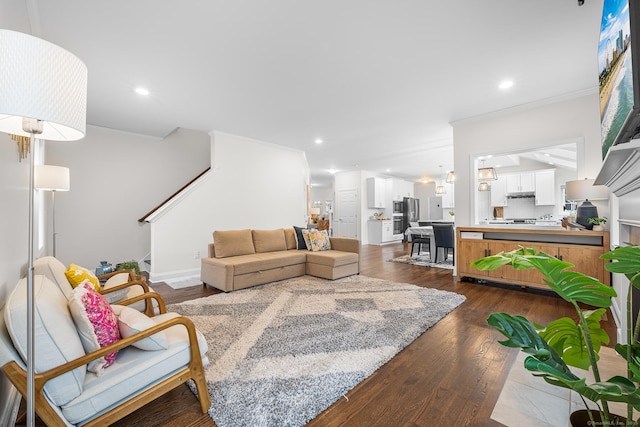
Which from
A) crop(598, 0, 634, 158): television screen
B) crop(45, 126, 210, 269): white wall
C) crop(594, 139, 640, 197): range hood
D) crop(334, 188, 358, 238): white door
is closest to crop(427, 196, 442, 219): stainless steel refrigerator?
crop(334, 188, 358, 238): white door

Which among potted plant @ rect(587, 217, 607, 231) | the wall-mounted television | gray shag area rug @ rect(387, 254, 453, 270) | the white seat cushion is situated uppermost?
the wall-mounted television

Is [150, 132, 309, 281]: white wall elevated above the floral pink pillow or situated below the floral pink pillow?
above

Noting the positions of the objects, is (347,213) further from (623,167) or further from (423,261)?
(623,167)

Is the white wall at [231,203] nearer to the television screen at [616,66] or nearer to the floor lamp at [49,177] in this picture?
the floor lamp at [49,177]

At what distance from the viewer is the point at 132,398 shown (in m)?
1.27

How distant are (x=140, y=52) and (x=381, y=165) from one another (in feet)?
22.4

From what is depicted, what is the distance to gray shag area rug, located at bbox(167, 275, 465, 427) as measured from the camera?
1556mm

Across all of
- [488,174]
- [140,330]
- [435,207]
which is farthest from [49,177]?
[435,207]

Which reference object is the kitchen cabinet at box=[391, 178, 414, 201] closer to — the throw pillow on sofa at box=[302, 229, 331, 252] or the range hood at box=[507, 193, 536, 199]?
the range hood at box=[507, 193, 536, 199]

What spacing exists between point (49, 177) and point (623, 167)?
4.84 meters

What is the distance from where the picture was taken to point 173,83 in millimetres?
3207

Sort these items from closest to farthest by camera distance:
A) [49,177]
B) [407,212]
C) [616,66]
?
1. [616,66]
2. [49,177]
3. [407,212]

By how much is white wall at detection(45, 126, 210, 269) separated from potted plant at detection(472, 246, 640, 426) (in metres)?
5.80

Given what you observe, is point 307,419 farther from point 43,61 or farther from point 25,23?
point 25,23
